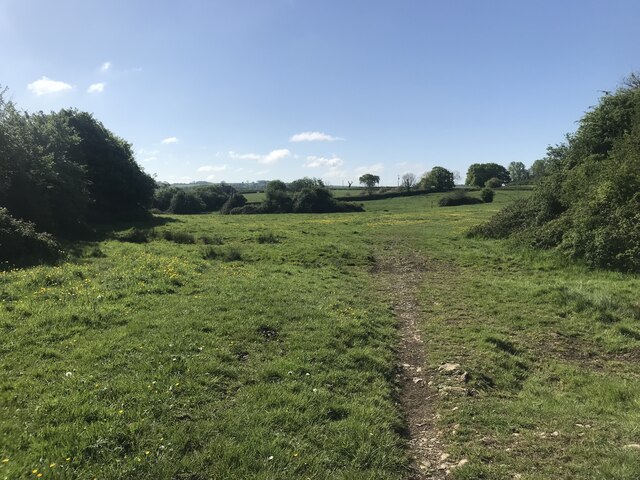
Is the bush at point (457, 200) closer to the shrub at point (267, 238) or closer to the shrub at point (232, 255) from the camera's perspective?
the shrub at point (267, 238)

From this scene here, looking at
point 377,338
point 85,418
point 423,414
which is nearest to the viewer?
point 85,418

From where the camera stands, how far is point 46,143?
35.1 meters

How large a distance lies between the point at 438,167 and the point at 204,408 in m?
130

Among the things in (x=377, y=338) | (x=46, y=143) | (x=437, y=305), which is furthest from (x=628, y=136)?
(x=46, y=143)

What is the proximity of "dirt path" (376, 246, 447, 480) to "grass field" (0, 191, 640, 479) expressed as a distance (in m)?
0.21

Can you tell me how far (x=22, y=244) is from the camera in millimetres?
18750

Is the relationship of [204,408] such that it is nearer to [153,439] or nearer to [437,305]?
[153,439]

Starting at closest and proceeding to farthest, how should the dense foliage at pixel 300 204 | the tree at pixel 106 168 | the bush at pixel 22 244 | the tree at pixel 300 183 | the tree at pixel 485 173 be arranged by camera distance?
1. the bush at pixel 22 244
2. the tree at pixel 106 168
3. the dense foliage at pixel 300 204
4. the tree at pixel 300 183
5. the tree at pixel 485 173

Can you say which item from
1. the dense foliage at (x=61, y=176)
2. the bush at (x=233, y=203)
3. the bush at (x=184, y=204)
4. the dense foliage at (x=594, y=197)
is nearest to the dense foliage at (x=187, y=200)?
the bush at (x=184, y=204)

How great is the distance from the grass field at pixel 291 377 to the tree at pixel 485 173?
139 meters

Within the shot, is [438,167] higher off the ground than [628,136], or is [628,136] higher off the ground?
[438,167]

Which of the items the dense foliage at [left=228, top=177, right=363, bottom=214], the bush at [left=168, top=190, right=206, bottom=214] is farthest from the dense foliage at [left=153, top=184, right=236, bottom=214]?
the dense foliage at [left=228, top=177, right=363, bottom=214]

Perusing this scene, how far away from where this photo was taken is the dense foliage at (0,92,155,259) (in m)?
26.1

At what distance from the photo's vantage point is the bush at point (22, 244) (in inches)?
711
